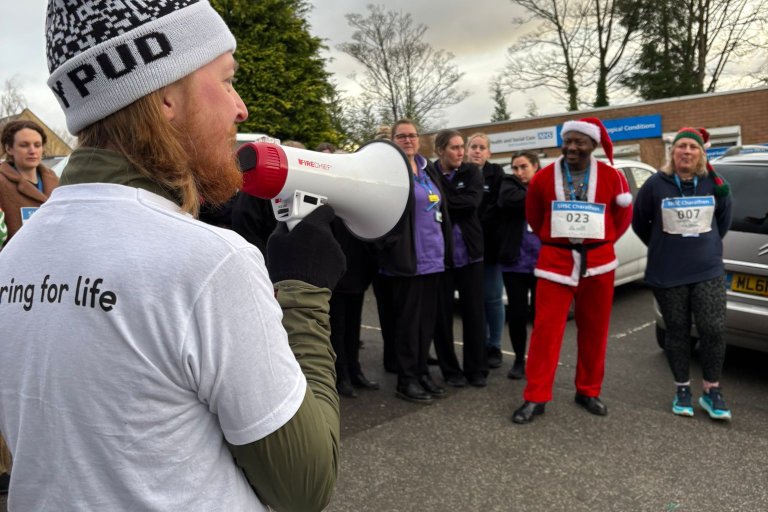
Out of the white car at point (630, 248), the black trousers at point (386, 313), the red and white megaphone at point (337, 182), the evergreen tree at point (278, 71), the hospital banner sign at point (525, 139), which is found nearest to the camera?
the red and white megaphone at point (337, 182)

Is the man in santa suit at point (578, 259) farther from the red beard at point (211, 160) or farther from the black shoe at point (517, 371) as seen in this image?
the red beard at point (211, 160)

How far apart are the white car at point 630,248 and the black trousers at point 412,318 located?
3006 millimetres

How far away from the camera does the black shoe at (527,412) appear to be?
3.95m

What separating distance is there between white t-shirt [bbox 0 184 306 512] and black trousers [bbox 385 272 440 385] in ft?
11.6

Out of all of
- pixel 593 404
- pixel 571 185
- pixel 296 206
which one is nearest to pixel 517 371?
pixel 593 404

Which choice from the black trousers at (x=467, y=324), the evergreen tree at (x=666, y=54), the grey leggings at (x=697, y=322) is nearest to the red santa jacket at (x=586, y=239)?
the grey leggings at (x=697, y=322)

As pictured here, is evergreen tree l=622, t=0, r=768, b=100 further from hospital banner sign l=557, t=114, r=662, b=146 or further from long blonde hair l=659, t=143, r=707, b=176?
long blonde hair l=659, t=143, r=707, b=176

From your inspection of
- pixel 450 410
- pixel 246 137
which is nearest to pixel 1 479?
pixel 450 410

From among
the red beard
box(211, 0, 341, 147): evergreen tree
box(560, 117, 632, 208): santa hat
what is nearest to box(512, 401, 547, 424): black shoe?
box(560, 117, 632, 208): santa hat

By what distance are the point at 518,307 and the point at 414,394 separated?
123 cm

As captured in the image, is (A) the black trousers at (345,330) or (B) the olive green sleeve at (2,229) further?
(A) the black trousers at (345,330)

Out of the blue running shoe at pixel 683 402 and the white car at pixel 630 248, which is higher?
the white car at pixel 630 248

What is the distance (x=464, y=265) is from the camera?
188 inches

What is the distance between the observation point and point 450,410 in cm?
424
